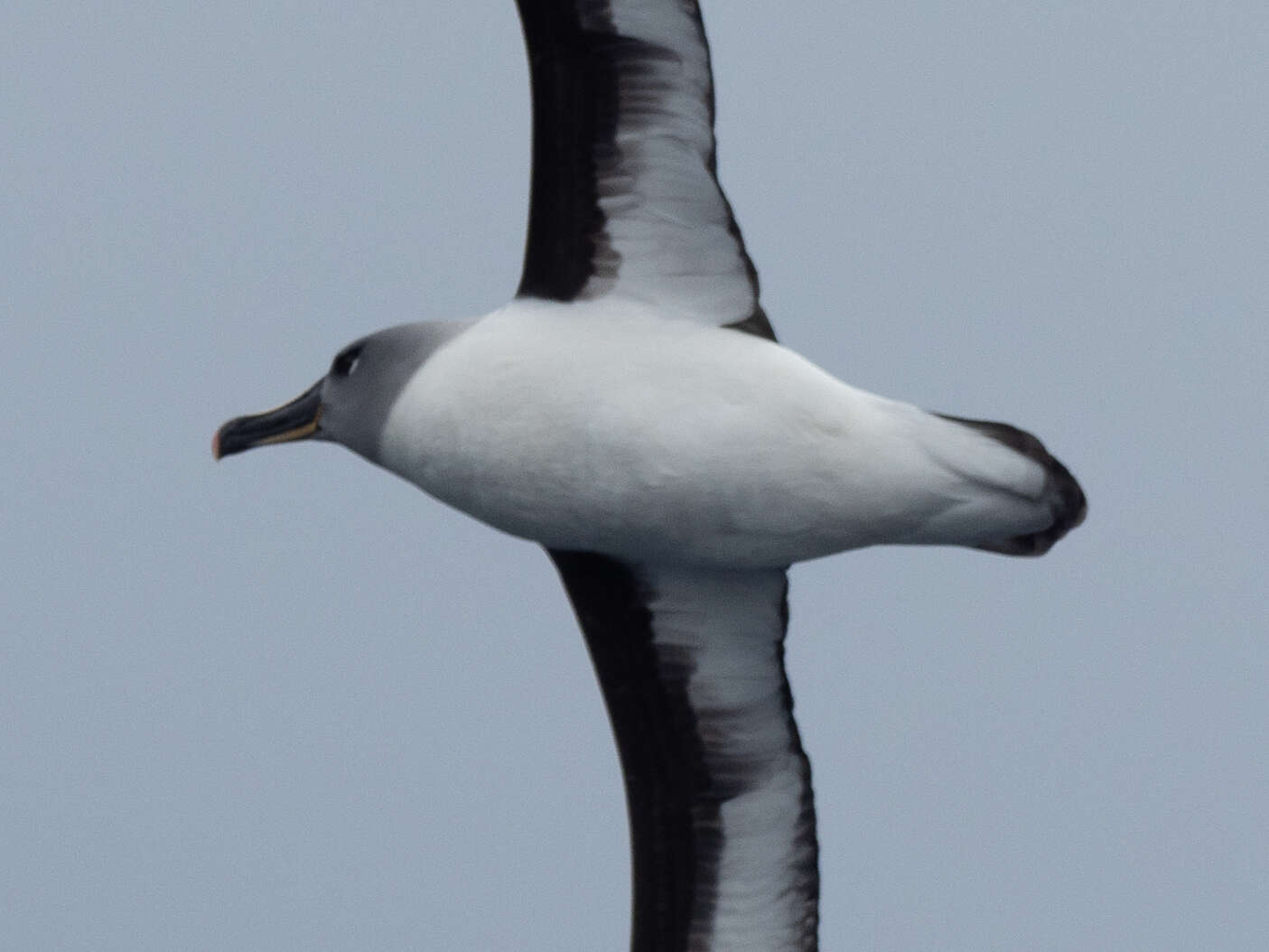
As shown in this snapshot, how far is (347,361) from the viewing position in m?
12.3

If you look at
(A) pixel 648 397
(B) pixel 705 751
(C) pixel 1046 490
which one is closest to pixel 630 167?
(A) pixel 648 397

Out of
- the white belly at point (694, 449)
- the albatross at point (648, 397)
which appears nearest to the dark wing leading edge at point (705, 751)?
the albatross at point (648, 397)

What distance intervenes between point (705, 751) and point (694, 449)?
2379 millimetres

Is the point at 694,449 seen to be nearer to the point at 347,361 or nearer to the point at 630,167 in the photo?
the point at 630,167

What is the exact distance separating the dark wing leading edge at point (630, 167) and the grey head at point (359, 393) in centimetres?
61

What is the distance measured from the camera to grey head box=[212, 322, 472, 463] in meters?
11.9

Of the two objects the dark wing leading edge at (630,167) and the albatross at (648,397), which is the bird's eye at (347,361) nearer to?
the albatross at (648,397)

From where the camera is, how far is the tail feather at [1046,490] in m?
11.4

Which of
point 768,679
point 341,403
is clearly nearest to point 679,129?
point 341,403

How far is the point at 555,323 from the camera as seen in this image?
1149 centimetres

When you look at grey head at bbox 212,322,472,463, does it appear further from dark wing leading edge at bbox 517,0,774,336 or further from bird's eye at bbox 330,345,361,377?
dark wing leading edge at bbox 517,0,774,336

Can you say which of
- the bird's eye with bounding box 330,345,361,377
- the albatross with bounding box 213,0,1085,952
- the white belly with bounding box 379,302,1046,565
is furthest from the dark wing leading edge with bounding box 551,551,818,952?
the bird's eye with bounding box 330,345,361,377

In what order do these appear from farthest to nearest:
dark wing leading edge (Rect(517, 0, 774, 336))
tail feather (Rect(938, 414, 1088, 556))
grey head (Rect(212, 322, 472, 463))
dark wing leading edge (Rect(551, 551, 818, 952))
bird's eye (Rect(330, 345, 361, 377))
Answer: dark wing leading edge (Rect(551, 551, 818, 952))
bird's eye (Rect(330, 345, 361, 377))
grey head (Rect(212, 322, 472, 463))
tail feather (Rect(938, 414, 1088, 556))
dark wing leading edge (Rect(517, 0, 774, 336))

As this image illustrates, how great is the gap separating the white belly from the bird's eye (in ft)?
2.66
